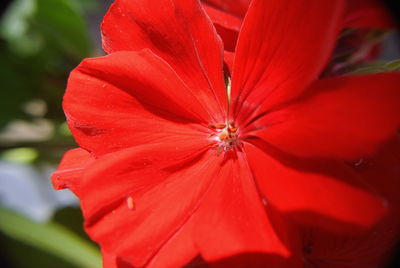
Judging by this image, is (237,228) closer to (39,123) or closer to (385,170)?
(385,170)

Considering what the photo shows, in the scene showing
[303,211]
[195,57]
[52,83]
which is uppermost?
[52,83]

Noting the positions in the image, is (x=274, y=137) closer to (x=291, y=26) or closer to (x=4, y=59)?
(x=291, y=26)

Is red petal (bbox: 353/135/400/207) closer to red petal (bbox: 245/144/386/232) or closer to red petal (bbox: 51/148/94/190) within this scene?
red petal (bbox: 245/144/386/232)

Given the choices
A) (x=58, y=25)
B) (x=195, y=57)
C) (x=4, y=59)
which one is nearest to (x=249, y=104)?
(x=195, y=57)

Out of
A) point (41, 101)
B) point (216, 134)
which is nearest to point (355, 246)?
point (216, 134)

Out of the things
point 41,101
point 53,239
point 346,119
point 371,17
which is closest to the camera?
point 346,119
